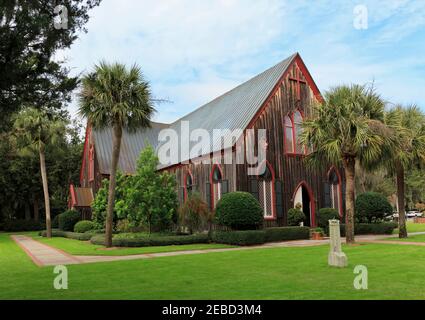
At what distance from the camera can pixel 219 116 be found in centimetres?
3052

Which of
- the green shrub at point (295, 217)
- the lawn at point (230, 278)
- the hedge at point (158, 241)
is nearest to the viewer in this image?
the lawn at point (230, 278)

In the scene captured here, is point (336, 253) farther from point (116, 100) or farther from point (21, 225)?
point (21, 225)

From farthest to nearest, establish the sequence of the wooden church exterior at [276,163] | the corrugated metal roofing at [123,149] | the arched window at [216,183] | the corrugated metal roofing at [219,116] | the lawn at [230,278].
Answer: the corrugated metal roofing at [123,149]
the corrugated metal roofing at [219,116]
the arched window at [216,183]
the wooden church exterior at [276,163]
the lawn at [230,278]

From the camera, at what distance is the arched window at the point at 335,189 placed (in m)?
28.0

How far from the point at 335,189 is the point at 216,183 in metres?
8.26

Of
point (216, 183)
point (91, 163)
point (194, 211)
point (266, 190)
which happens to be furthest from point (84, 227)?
point (266, 190)

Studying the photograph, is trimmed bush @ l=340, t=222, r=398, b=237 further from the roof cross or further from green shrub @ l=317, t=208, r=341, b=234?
the roof cross

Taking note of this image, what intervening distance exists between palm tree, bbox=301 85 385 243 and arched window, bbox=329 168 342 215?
850cm

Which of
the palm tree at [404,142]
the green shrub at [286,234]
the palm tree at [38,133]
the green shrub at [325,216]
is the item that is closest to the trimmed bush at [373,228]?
the green shrub at [325,216]

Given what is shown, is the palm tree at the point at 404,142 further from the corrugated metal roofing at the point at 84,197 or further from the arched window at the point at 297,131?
the corrugated metal roofing at the point at 84,197

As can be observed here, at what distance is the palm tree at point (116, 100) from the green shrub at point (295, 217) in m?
10.3
